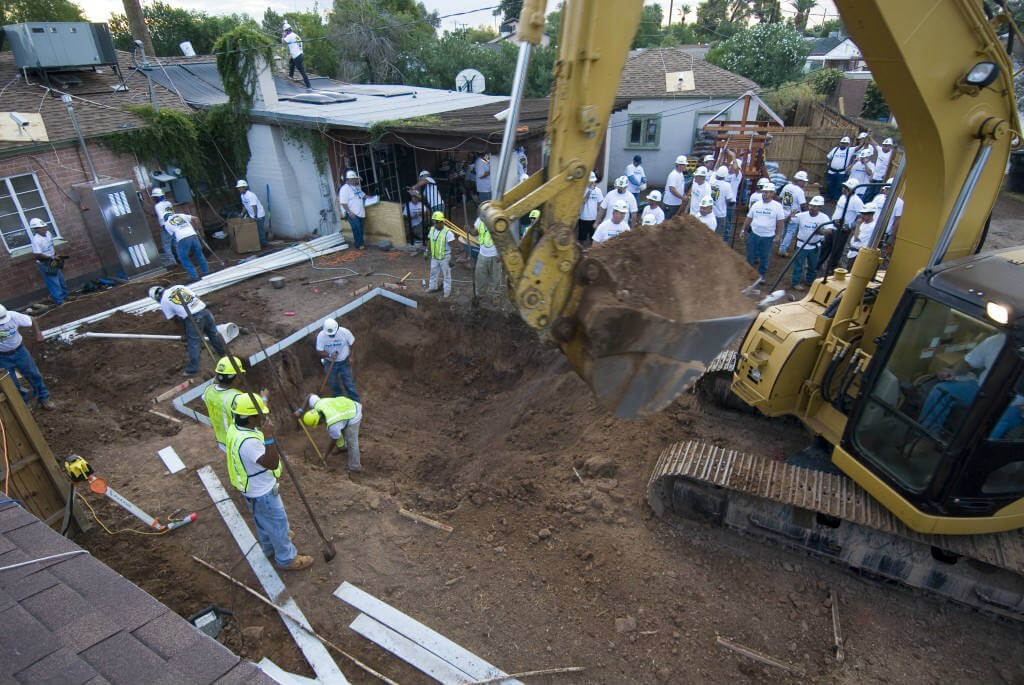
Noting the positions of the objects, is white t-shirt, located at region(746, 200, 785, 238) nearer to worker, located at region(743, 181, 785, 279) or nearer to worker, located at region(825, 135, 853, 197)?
worker, located at region(743, 181, 785, 279)

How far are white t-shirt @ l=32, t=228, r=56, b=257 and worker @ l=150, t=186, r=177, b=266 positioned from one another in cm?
191

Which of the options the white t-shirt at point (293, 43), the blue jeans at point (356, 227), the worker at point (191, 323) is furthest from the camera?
the white t-shirt at point (293, 43)

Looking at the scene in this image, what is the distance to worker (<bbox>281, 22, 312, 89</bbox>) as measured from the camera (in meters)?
16.4

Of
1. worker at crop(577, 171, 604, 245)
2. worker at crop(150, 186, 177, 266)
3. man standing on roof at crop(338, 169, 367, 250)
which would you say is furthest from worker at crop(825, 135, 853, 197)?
worker at crop(150, 186, 177, 266)

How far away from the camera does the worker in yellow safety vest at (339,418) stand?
6750 mm

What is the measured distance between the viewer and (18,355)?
305 inches

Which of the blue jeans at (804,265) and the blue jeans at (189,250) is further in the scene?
the blue jeans at (189,250)

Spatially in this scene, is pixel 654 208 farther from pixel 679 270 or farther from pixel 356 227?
pixel 356 227

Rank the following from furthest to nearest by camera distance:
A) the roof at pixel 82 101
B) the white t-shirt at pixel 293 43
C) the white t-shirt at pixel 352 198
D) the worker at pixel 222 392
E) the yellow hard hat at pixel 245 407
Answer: the white t-shirt at pixel 293 43
the white t-shirt at pixel 352 198
the roof at pixel 82 101
the worker at pixel 222 392
the yellow hard hat at pixel 245 407

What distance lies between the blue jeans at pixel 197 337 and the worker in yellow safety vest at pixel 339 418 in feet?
9.09

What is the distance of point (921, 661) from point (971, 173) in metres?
3.86

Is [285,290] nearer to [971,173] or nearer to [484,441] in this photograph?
[484,441]

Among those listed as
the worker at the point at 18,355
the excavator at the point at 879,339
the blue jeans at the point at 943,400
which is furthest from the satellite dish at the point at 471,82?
the blue jeans at the point at 943,400

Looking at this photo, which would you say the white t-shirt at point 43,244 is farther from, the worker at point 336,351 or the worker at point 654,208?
the worker at point 654,208
